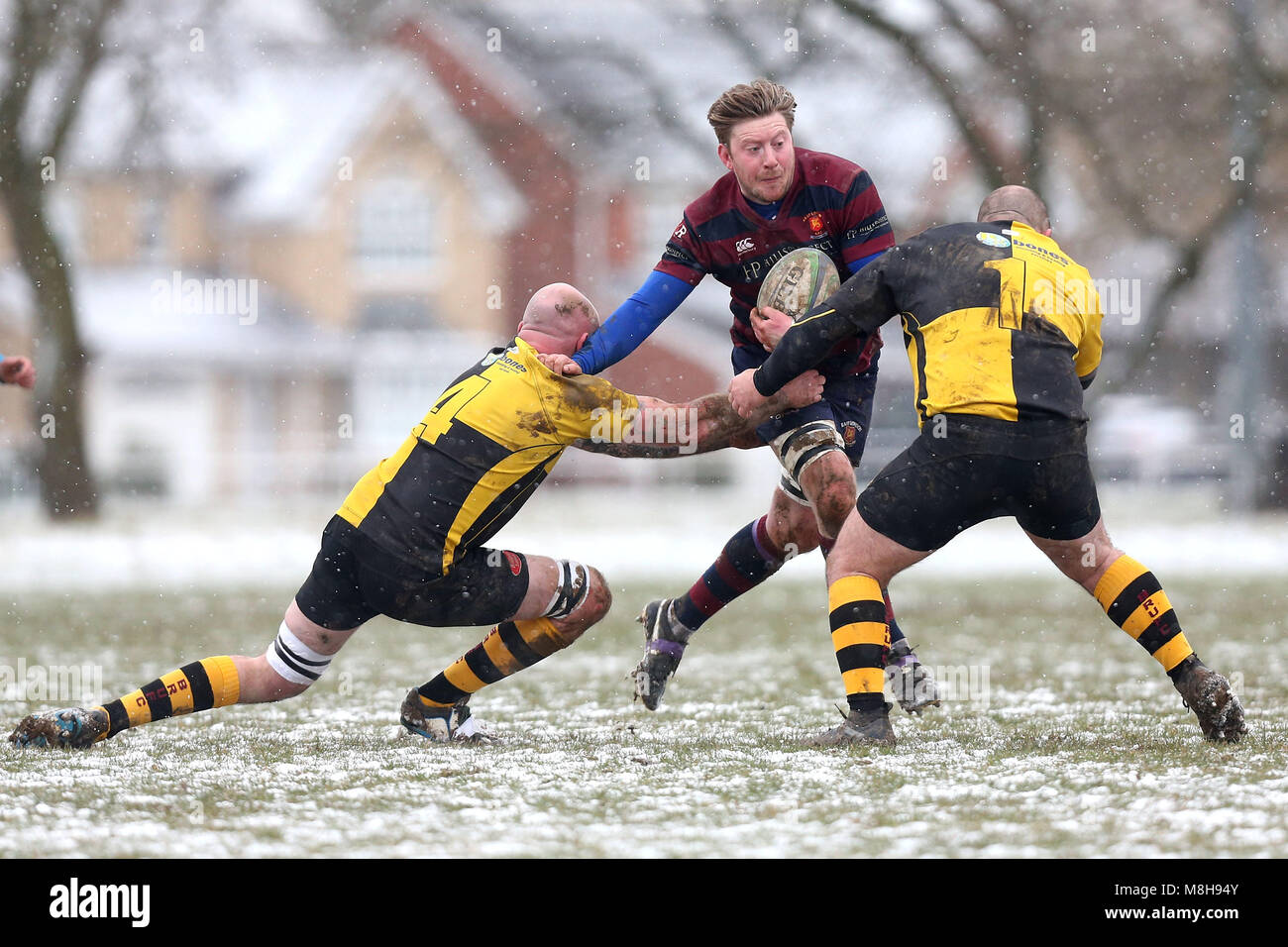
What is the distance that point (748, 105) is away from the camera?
5.70m

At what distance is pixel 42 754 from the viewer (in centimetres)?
506

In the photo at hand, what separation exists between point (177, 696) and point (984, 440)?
268cm

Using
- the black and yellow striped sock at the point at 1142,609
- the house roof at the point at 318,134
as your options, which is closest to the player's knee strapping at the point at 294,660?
the black and yellow striped sock at the point at 1142,609

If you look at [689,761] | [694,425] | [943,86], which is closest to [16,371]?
[694,425]

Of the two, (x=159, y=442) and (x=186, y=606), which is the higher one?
(x=159, y=442)

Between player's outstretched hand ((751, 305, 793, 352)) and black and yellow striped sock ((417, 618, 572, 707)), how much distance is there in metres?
1.25

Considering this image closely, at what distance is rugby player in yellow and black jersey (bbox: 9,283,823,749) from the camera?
520 centimetres
